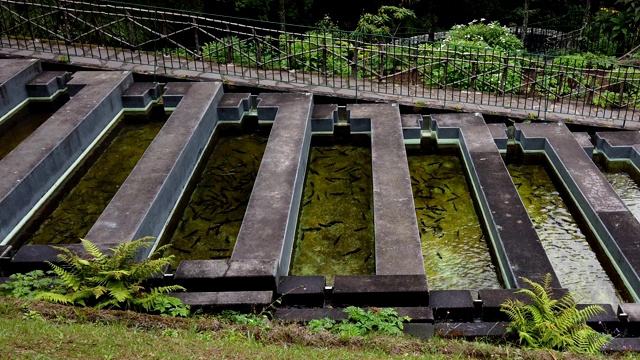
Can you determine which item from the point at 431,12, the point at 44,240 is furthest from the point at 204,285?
the point at 431,12

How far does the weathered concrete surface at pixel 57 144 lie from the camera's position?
824 centimetres

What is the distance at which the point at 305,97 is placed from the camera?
1170 cm

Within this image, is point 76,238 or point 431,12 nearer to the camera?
point 76,238

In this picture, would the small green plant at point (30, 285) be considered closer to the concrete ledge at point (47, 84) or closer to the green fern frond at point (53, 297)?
the green fern frond at point (53, 297)

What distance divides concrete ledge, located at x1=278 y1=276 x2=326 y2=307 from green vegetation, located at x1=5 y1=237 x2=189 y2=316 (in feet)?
3.59

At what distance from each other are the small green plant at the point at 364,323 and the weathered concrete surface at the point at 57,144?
4786 millimetres

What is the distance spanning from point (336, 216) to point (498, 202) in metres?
2.33

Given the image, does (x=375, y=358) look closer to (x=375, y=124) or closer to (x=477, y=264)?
(x=477, y=264)

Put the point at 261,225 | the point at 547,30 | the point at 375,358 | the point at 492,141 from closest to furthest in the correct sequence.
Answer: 1. the point at 375,358
2. the point at 261,225
3. the point at 492,141
4. the point at 547,30

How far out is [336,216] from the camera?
8656mm

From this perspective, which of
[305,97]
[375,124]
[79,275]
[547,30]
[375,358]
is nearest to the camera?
[375,358]

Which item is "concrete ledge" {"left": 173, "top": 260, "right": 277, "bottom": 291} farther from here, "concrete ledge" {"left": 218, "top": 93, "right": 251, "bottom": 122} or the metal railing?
the metal railing

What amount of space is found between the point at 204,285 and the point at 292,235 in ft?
5.70

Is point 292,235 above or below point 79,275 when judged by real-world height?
below
